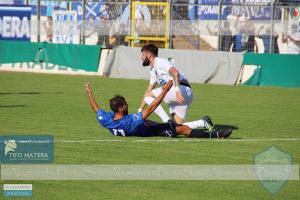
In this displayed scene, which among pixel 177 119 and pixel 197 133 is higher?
pixel 177 119

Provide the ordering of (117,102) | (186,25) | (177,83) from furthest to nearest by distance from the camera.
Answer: (186,25)
(177,83)
(117,102)

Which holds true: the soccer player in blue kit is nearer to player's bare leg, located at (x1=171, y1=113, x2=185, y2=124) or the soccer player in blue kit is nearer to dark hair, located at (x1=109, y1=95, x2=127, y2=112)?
dark hair, located at (x1=109, y1=95, x2=127, y2=112)

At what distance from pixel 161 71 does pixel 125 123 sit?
2.06 meters

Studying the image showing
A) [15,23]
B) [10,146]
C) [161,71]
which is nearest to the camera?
[10,146]

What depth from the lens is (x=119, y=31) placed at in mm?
33906

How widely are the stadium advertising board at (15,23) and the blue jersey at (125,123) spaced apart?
2225 centimetres

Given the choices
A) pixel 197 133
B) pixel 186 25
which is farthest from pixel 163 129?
pixel 186 25

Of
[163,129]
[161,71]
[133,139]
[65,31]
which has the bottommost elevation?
[133,139]

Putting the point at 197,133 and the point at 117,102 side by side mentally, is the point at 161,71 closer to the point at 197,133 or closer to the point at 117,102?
the point at 197,133

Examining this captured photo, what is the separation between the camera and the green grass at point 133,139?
10.4m

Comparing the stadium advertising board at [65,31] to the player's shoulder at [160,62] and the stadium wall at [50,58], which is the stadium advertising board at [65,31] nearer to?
the stadium wall at [50,58]

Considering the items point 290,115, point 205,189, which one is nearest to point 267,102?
point 290,115

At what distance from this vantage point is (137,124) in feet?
47.8

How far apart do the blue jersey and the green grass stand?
0.36 metres
